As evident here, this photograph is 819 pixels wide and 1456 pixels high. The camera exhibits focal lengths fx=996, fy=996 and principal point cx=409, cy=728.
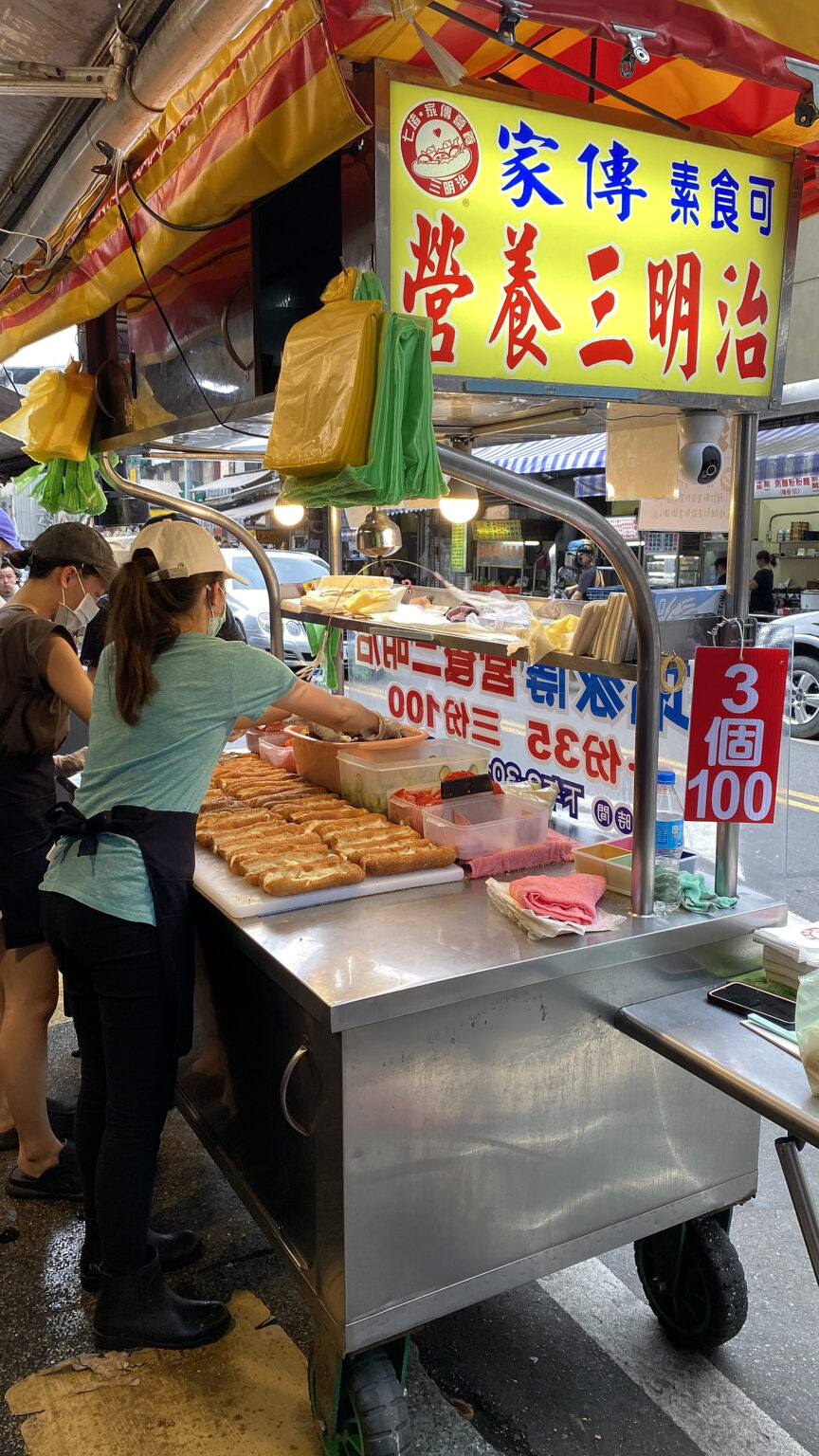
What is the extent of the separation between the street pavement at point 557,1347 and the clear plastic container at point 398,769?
110cm

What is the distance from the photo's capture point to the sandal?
3.21 m

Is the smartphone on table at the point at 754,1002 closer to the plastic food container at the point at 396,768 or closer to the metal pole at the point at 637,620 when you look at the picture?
the metal pole at the point at 637,620

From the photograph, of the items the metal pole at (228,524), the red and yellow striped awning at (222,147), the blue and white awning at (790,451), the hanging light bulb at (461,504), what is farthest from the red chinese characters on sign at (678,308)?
the blue and white awning at (790,451)

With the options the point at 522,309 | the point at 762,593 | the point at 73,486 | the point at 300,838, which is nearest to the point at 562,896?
the point at 300,838

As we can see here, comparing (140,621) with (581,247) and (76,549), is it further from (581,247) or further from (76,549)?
(581,247)

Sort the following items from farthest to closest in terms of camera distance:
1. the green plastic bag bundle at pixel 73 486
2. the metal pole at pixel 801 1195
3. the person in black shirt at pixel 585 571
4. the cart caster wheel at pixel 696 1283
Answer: the person in black shirt at pixel 585 571
the green plastic bag bundle at pixel 73 486
the cart caster wheel at pixel 696 1283
the metal pole at pixel 801 1195

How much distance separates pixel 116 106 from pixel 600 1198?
3.41 metres

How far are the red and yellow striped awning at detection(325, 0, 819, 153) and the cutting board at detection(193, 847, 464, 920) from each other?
6.09 ft

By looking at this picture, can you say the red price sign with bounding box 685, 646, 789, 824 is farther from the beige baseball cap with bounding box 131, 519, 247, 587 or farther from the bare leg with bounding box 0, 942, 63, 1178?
the bare leg with bounding box 0, 942, 63, 1178

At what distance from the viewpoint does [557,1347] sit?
103 inches

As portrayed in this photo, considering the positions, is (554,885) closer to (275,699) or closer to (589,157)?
(275,699)

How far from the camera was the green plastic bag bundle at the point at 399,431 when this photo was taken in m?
2.01

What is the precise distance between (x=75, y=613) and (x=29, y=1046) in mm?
1438

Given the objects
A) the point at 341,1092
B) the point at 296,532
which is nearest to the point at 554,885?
the point at 341,1092
